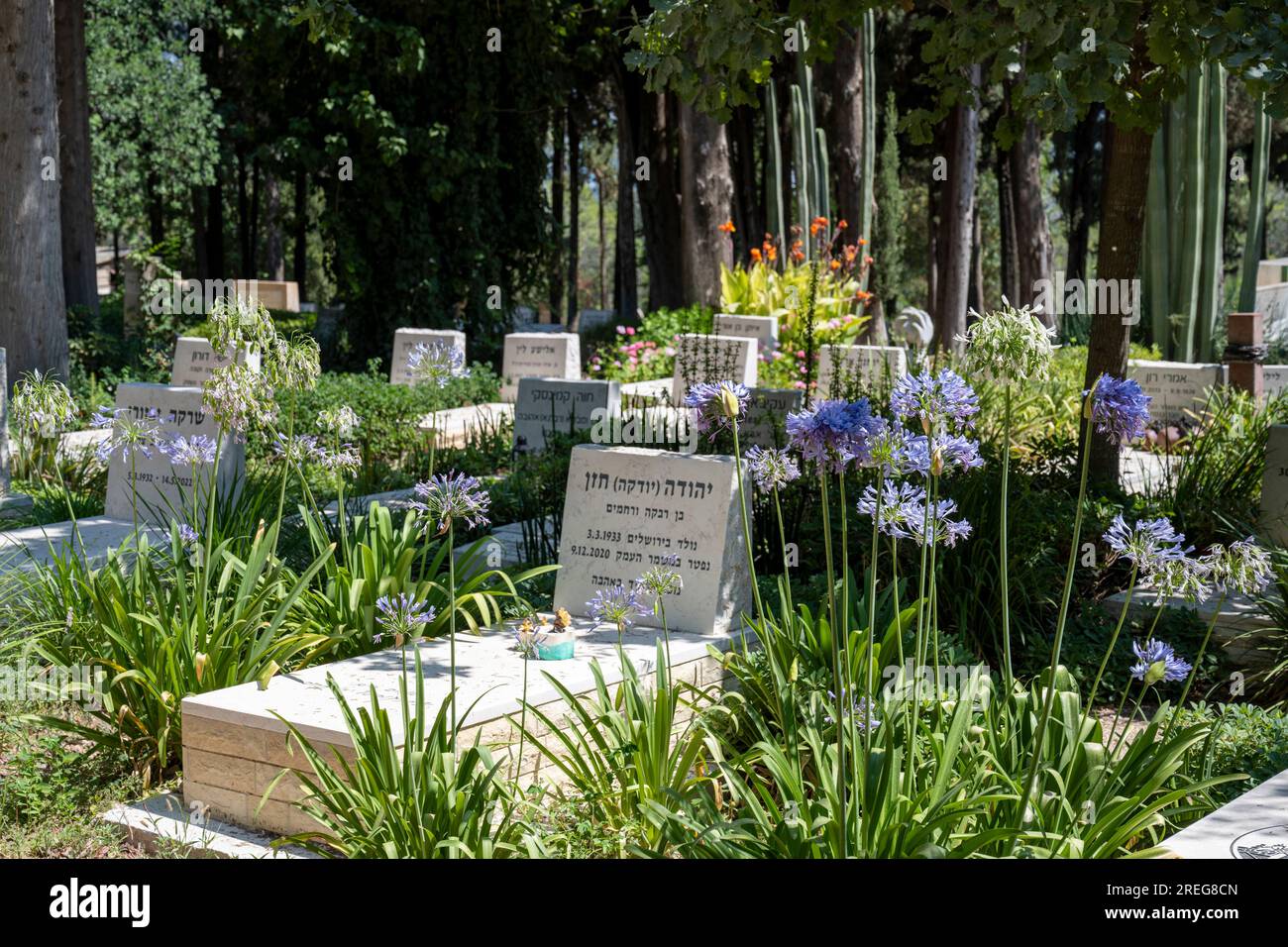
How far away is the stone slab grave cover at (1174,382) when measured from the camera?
12.9 metres

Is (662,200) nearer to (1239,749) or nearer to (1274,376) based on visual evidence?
(1274,376)

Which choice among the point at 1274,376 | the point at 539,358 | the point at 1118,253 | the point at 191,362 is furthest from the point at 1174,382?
the point at 191,362

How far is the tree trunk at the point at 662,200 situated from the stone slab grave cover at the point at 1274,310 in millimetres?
9502

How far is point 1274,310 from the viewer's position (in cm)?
2094

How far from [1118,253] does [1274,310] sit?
1410 centimetres

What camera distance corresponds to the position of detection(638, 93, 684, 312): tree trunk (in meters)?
23.9

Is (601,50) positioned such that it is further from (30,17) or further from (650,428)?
(650,428)

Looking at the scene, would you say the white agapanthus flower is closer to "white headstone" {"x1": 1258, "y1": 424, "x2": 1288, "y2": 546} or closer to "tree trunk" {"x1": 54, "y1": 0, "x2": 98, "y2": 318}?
"white headstone" {"x1": 1258, "y1": 424, "x2": 1288, "y2": 546}

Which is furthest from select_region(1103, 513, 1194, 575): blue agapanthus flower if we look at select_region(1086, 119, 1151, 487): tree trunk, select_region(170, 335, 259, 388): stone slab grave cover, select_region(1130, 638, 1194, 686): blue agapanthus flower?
select_region(170, 335, 259, 388): stone slab grave cover

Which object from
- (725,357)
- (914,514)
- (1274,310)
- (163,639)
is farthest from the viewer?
(1274,310)

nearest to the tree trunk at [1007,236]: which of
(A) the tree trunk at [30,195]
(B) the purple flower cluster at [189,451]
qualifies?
(A) the tree trunk at [30,195]
